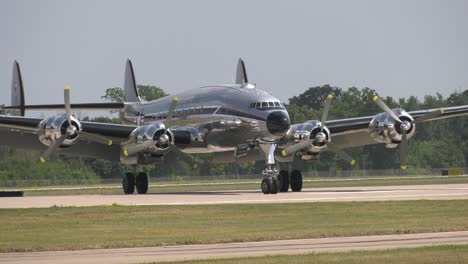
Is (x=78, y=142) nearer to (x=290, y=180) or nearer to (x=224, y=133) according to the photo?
(x=224, y=133)

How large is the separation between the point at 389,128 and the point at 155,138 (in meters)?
10.3

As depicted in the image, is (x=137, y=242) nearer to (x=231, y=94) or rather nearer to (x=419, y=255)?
(x=419, y=255)

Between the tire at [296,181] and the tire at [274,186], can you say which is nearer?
the tire at [274,186]

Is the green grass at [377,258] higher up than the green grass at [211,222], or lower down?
lower down

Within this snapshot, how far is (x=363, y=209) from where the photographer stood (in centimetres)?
3303

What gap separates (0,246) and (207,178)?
5300 centimetres

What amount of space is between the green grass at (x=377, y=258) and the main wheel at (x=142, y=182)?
26539 mm

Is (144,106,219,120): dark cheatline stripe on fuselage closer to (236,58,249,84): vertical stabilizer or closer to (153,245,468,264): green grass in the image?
(236,58,249,84): vertical stabilizer

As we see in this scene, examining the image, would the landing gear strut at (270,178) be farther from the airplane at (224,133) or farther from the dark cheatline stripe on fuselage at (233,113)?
the dark cheatline stripe on fuselage at (233,113)

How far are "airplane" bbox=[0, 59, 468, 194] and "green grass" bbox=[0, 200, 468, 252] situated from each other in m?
8.57

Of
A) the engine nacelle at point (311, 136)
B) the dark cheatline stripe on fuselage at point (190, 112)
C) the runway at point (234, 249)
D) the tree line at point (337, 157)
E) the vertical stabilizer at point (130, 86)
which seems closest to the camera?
the runway at point (234, 249)

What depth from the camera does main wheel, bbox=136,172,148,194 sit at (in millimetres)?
46781

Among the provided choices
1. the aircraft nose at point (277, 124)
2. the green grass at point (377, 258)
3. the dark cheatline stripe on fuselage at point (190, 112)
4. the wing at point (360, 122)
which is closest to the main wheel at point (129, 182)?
the dark cheatline stripe on fuselage at point (190, 112)

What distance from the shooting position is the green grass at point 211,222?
24.4 m
